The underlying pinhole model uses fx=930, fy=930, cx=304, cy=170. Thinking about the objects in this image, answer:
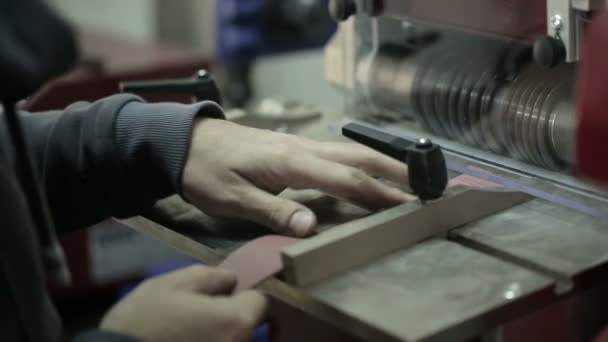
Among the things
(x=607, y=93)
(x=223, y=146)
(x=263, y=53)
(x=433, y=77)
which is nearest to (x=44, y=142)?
(x=223, y=146)

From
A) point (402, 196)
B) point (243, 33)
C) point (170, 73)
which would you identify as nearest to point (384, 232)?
point (402, 196)

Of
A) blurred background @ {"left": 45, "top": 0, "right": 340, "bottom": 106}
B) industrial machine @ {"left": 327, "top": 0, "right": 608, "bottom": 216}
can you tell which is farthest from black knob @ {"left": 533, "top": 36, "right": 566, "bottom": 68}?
blurred background @ {"left": 45, "top": 0, "right": 340, "bottom": 106}

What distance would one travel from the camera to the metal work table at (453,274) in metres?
0.69

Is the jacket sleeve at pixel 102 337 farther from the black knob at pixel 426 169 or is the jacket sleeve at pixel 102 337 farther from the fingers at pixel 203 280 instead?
the black knob at pixel 426 169

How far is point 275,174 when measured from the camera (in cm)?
88

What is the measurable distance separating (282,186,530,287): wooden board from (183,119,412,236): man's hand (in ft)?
0.12

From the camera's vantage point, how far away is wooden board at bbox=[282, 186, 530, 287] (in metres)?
0.76

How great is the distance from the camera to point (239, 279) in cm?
79

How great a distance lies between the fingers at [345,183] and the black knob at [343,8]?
0.29 meters

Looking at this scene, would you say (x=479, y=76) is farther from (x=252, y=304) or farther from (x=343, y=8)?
(x=252, y=304)

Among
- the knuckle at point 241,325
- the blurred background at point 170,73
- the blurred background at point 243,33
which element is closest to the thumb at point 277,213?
the knuckle at point 241,325

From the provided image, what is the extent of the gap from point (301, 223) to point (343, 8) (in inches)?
14.3

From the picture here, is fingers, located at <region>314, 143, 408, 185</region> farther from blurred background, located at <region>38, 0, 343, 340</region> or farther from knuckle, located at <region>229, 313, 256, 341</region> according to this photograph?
blurred background, located at <region>38, 0, 343, 340</region>

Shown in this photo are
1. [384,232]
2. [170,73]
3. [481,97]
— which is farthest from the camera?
[170,73]
